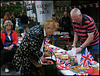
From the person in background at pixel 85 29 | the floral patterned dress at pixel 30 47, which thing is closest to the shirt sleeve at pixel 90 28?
the person in background at pixel 85 29

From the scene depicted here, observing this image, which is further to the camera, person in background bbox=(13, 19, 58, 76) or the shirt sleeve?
the shirt sleeve

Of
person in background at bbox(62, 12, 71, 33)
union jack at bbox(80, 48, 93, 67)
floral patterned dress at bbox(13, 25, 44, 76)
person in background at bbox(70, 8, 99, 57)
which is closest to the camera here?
Answer: union jack at bbox(80, 48, 93, 67)

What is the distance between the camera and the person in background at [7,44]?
4348mm

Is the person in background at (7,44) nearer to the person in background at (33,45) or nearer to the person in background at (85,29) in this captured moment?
the person in background at (33,45)

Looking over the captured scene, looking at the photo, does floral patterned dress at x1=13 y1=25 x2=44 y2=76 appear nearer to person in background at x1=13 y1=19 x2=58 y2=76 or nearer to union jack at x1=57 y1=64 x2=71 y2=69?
person in background at x1=13 y1=19 x2=58 y2=76

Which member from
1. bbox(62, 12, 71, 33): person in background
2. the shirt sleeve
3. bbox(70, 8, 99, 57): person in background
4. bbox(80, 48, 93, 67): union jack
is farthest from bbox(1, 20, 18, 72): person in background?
bbox(62, 12, 71, 33): person in background

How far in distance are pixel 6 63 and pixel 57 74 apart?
8.63ft

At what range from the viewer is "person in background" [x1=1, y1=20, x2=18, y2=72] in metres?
4.35

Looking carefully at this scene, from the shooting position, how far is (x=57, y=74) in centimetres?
212

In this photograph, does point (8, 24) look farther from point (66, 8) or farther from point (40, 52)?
point (66, 8)

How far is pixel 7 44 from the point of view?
445cm

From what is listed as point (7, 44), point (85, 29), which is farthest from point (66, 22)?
point (85, 29)

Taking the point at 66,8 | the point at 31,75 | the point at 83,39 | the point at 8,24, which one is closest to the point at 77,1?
the point at 66,8

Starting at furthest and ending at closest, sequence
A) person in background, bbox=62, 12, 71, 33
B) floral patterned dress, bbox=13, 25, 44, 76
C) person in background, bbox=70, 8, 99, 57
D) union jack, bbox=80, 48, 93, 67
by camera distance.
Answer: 1. person in background, bbox=62, 12, 71, 33
2. person in background, bbox=70, 8, 99, 57
3. floral patterned dress, bbox=13, 25, 44, 76
4. union jack, bbox=80, 48, 93, 67
